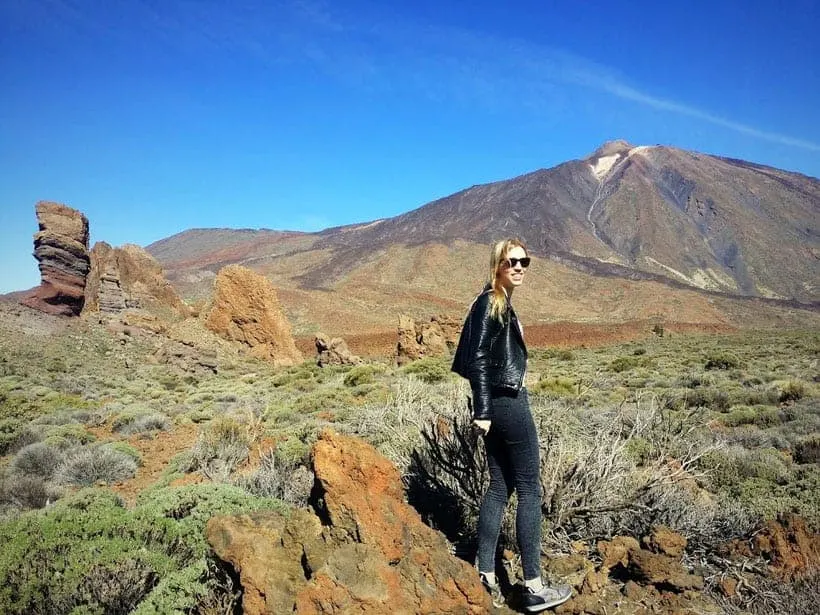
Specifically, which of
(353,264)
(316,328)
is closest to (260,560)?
(316,328)

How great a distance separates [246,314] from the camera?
57.9 feet

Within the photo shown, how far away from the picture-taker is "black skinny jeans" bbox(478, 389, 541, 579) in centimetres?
216

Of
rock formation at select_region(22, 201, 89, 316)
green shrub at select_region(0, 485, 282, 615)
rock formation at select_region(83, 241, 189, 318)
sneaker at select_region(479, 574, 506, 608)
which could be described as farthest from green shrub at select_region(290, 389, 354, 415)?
rock formation at select_region(22, 201, 89, 316)

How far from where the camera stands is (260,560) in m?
1.95

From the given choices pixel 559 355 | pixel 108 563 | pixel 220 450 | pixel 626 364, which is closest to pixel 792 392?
pixel 626 364

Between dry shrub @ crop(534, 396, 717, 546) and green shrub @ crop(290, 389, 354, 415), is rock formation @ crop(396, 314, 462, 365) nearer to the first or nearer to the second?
green shrub @ crop(290, 389, 354, 415)

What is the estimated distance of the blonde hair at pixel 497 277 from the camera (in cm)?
219

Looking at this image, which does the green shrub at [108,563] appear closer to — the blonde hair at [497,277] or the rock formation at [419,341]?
the blonde hair at [497,277]

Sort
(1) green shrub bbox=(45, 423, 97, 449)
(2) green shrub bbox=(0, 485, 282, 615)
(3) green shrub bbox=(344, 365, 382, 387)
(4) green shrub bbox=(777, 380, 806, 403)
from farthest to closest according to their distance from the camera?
(3) green shrub bbox=(344, 365, 382, 387)
(4) green shrub bbox=(777, 380, 806, 403)
(1) green shrub bbox=(45, 423, 97, 449)
(2) green shrub bbox=(0, 485, 282, 615)

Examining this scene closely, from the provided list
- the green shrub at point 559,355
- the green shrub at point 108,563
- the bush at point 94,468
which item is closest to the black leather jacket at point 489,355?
the green shrub at point 108,563

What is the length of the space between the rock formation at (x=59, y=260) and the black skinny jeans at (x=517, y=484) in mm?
21425

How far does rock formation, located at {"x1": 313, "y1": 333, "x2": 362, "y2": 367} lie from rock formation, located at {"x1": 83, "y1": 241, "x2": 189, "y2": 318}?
348 inches

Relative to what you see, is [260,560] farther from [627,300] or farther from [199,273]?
[199,273]

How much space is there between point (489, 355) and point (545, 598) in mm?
1039
